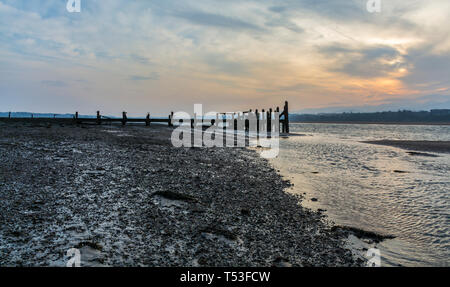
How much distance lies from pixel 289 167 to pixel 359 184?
348 cm

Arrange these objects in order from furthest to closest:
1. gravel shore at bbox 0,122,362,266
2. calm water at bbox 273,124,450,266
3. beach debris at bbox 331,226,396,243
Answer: beach debris at bbox 331,226,396,243 < calm water at bbox 273,124,450,266 < gravel shore at bbox 0,122,362,266

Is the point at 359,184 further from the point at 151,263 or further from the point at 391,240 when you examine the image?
the point at 151,263

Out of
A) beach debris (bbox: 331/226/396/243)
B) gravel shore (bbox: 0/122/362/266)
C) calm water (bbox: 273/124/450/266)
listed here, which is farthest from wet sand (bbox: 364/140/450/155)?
beach debris (bbox: 331/226/396/243)

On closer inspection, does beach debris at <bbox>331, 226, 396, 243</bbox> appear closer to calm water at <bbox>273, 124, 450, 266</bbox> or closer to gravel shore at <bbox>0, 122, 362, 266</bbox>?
calm water at <bbox>273, 124, 450, 266</bbox>

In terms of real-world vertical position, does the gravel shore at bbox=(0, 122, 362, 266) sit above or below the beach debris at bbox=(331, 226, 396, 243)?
above

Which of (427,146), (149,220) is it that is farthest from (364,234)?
(427,146)

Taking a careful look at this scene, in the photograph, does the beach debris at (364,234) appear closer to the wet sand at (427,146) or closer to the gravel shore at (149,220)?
the gravel shore at (149,220)

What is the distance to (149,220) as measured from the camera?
484 centimetres

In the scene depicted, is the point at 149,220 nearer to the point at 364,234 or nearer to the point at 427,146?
the point at 364,234

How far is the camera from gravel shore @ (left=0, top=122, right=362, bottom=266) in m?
3.67

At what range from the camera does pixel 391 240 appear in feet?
16.1

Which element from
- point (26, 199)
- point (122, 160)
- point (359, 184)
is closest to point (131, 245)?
point (26, 199)

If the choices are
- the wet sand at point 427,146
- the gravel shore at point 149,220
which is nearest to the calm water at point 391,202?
the gravel shore at point 149,220

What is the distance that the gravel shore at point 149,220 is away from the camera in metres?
3.67
